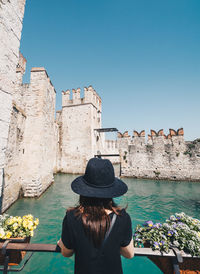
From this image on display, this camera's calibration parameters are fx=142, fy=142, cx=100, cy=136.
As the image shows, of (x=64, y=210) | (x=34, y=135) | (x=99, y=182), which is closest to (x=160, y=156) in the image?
(x=64, y=210)

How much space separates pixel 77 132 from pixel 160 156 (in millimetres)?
10899

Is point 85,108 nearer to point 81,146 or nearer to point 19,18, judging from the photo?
point 81,146

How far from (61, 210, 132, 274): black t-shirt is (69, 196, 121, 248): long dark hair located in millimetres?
45

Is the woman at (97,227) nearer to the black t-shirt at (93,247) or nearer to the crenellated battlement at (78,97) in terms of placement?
the black t-shirt at (93,247)

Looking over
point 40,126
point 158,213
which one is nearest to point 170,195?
point 158,213

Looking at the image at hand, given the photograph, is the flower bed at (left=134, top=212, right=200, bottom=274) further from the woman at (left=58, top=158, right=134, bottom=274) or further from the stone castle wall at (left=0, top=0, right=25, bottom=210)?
the stone castle wall at (left=0, top=0, right=25, bottom=210)

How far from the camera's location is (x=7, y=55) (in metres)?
3.00

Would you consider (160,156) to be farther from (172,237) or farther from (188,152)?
(172,237)

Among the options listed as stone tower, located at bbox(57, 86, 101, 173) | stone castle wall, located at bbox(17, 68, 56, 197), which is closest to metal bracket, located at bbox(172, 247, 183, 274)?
stone castle wall, located at bbox(17, 68, 56, 197)

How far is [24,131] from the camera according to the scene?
29.8ft

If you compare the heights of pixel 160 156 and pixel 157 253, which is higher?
pixel 160 156

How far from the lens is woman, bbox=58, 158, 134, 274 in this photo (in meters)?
1.18

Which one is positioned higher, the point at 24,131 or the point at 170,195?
the point at 24,131

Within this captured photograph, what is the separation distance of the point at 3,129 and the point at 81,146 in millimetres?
16363
